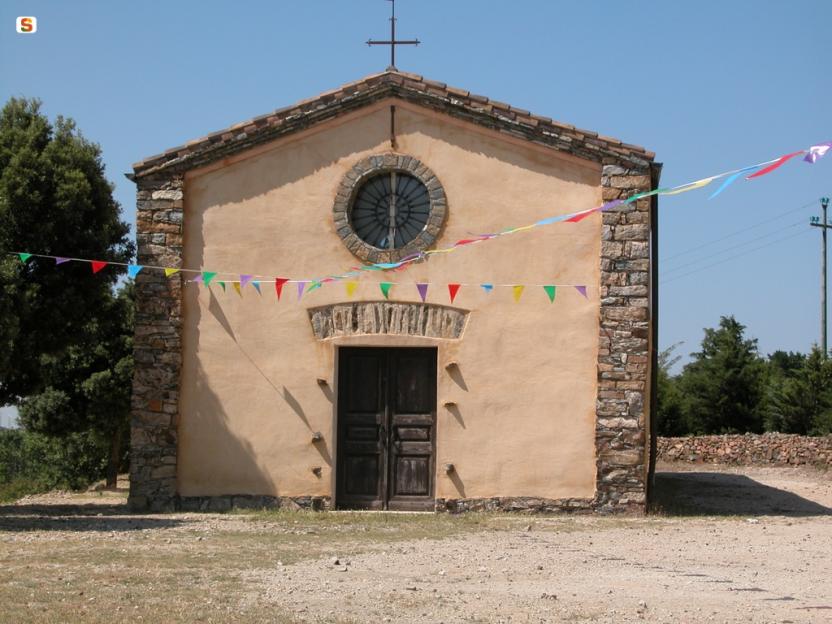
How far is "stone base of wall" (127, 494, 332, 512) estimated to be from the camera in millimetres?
13797

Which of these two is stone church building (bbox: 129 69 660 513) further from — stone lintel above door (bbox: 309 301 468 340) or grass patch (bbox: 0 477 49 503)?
grass patch (bbox: 0 477 49 503)

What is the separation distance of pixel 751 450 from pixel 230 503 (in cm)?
1369

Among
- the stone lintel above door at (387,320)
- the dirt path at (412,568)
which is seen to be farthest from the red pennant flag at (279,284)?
the dirt path at (412,568)

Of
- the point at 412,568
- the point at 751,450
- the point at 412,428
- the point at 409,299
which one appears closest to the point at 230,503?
the point at 412,428

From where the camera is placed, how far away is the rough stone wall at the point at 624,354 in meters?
13.5

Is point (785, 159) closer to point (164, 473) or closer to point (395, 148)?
point (395, 148)

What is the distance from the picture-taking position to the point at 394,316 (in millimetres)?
13906

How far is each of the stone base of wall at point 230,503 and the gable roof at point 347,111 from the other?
4.02 metres

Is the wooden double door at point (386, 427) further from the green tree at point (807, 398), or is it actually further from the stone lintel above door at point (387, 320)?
the green tree at point (807, 398)

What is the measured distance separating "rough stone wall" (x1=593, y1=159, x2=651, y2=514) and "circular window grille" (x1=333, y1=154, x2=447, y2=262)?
216 centimetres

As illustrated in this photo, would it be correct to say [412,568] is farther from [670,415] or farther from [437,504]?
[670,415]

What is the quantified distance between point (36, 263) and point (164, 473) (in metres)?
3.20

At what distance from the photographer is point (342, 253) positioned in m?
14.1

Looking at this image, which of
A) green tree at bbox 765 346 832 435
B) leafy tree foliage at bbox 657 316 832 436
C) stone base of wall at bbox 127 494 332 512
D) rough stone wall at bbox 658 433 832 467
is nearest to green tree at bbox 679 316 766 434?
leafy tree foliage at bbox 657 316 832 436
